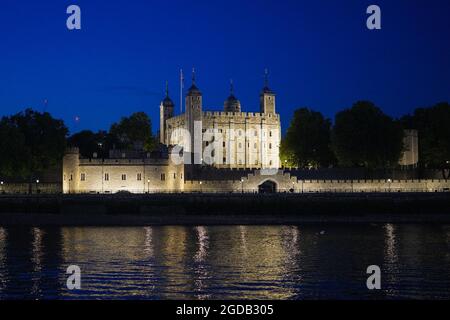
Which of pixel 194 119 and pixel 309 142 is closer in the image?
pixel 309 142

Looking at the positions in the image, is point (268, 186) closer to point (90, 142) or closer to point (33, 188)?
point (33, 188)

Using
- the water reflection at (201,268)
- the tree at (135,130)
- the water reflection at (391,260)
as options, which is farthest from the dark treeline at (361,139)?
the water reflection at (201,268)

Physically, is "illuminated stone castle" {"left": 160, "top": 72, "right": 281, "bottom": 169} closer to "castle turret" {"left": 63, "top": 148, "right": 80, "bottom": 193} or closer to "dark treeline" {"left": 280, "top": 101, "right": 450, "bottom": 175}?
"dark treeline" {"left": 280, "top": 101, "right": 450, "bottom": 175}

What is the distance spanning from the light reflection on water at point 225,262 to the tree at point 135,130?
163 feet

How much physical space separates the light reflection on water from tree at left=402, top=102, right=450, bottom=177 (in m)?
30.9

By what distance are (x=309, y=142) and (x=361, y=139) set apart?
1218 centimetres

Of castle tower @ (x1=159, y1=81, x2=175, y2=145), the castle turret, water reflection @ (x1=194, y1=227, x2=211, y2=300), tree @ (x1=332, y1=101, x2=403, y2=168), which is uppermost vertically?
castle tower @ (x1=159, y1=81, x2=175, y2=145)

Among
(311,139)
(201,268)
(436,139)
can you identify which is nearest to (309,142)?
(311,139)

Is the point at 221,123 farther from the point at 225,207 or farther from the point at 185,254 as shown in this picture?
the point at 185,254

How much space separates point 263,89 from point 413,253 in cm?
7631

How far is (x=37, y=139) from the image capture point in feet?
245

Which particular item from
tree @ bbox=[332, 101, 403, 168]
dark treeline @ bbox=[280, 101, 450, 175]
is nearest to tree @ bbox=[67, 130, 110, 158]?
dark treeline @ bbox=[280, 101, 450, 175]

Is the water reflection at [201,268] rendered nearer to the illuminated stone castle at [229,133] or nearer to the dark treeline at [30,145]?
the dark treeline at [30,145]

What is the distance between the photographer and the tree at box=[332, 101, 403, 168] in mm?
81000
